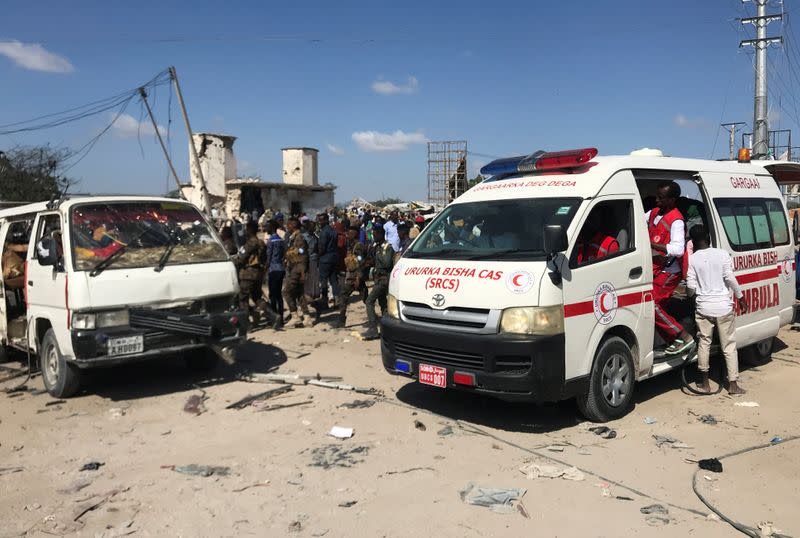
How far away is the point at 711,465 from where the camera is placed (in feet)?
15.0

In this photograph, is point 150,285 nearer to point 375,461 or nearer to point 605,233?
point 375,461

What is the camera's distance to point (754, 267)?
279 inches

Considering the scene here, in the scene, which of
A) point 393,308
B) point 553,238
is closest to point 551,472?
point 553,238

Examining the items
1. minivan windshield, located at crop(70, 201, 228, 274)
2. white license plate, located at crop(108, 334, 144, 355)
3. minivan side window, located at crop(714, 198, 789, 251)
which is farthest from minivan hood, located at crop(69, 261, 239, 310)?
minivan side window, located at crop(714, 198, 789, 251)

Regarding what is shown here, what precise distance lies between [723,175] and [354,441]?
5.14 m

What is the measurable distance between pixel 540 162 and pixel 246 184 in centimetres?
2443

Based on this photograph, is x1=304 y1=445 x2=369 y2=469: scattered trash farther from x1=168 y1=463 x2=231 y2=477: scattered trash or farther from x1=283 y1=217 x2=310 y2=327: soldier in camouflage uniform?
x1=283 y1=217 x2=310 y2=327: soldier in camouflage uniform

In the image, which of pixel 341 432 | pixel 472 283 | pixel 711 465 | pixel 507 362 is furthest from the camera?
pixel 341 432

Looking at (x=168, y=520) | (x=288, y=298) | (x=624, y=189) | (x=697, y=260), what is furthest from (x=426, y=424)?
(x=288, y=298)

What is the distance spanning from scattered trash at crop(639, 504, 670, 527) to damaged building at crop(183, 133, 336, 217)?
85.1ft

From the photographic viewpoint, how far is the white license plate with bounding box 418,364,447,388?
5262mm

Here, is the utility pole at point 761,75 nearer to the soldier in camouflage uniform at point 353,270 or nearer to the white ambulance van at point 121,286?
the soldier in camouflage uniform at point 353,270

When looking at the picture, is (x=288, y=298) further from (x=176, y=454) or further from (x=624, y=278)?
(x=624, y=278)

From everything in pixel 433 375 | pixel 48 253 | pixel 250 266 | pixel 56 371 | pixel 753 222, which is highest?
pixel 753 222
